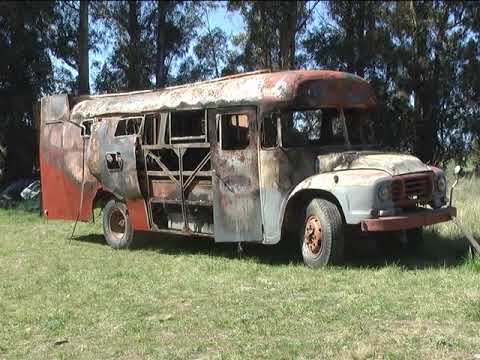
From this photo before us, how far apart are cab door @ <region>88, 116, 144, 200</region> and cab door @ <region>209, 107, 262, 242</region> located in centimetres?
177

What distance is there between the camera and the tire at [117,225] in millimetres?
11703

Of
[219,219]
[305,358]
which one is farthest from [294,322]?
[219,219]

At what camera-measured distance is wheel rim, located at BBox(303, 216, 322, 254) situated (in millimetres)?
8961

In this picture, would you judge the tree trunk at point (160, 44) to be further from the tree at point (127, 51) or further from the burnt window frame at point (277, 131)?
the burnt window frame at point (277, 131)

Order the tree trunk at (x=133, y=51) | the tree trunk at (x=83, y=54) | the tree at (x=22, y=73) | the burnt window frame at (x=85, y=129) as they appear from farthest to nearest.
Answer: the tree trunk at (x=133, y=51), the tree trunk at (x=83, y=54), the tree at (x=22, y=73), the burnt window frame at (x=85, y=129)

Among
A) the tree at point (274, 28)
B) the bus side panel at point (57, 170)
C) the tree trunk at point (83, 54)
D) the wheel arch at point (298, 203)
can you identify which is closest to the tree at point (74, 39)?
the tree trunk at point (83, 54)

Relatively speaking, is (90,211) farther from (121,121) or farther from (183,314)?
(183,314)

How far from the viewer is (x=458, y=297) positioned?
7.04 m

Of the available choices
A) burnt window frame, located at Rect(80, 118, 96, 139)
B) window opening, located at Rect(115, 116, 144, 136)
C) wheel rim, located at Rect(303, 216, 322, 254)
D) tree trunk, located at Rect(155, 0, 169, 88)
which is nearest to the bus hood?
wheel rim, located at Rect(303, 216, 322, 254)

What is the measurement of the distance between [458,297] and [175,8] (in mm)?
24775

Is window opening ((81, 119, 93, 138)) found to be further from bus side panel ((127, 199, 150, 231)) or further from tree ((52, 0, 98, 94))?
tree ((52, 0, 98, 94))

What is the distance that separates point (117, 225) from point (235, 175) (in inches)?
129

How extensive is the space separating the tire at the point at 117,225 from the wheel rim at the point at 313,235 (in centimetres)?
365

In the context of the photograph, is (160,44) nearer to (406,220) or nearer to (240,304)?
(406,220)
